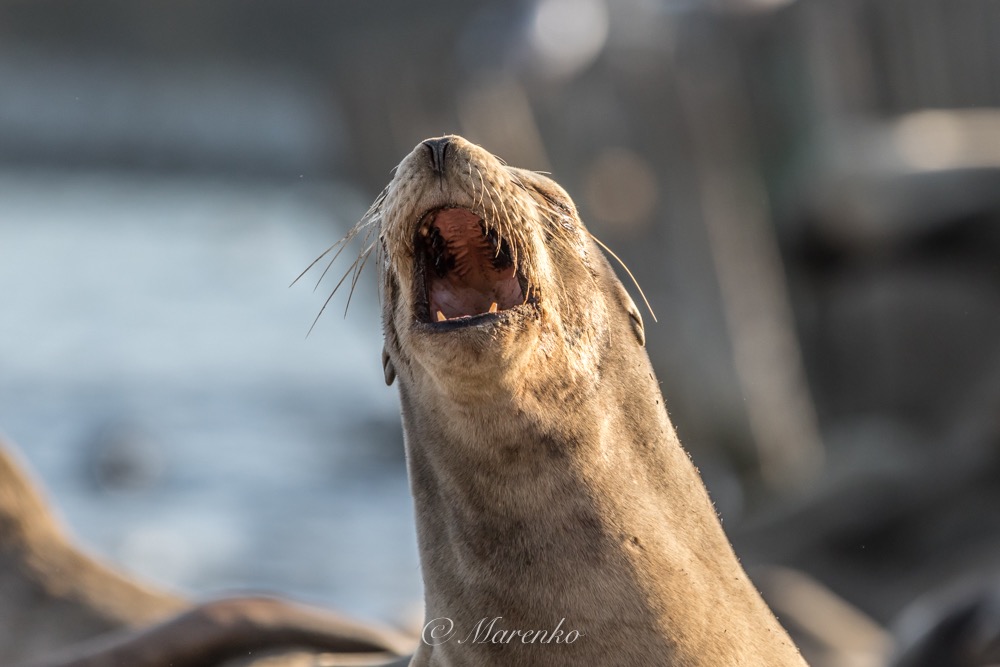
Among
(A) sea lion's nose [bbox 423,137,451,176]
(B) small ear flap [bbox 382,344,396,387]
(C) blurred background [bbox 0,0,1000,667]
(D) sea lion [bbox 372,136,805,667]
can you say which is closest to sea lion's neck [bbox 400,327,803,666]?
(D) sea lion [bbox 372,136,805,667]

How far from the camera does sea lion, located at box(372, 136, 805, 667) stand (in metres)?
3.40

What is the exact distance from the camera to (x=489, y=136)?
480 inches

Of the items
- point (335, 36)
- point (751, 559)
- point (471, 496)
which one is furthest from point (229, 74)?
point (471, 496)

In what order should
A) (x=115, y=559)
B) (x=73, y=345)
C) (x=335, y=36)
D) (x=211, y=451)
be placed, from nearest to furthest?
(x=115, y=559)
(x=211, y=451)
(x=73, y=345)
(x=335, y=36)

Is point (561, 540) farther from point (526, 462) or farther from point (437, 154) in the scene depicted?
point (437, 154)

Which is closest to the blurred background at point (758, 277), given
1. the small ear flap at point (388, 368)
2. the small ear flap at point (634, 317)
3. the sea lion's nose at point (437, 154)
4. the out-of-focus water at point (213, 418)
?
the out-of-focus water at point (213, 418)

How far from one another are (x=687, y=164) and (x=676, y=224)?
1.62 ft

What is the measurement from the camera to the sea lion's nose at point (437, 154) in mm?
3436

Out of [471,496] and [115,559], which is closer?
[471,496]

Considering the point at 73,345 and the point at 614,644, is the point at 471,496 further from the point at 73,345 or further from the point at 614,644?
the point at 73,345

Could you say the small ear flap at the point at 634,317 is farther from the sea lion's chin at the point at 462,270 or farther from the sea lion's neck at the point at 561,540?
the sea lion's chin at the point at 462,270

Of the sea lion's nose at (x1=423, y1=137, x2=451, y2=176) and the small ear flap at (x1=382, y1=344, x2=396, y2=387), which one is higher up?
the sea lion's nose at (x1=423, y1=137, x2=451, y2=176)

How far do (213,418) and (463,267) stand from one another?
1730cm

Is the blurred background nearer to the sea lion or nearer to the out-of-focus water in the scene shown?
the out-of-focus water
